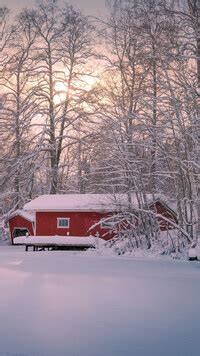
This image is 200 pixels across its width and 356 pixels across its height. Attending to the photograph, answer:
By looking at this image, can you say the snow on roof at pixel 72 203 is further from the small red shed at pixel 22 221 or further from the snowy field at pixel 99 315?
the snowy field at pixel 99 315

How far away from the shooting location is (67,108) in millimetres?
33500

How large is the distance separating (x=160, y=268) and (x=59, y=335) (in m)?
7.89

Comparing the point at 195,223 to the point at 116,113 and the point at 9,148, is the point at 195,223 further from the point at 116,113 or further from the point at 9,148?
the point at 9,148

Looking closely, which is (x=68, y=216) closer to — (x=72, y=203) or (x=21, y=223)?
(x=72, y=203)

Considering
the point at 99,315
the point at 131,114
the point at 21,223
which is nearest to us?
the point at 99,315

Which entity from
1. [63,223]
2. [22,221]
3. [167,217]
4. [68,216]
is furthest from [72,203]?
[22,221]

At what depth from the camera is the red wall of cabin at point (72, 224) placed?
28625 mm

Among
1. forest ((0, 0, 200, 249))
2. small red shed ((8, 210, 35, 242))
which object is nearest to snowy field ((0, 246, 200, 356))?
forest ((0, 0, 200, 249))

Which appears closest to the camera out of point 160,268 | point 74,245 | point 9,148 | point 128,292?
point 128,292

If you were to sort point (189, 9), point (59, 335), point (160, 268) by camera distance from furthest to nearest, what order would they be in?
point (189, 9) → point (160, 268) → point (59, 335)

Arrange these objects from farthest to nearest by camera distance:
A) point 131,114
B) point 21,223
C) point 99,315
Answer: point 21,223, point 131,114, point 99,315

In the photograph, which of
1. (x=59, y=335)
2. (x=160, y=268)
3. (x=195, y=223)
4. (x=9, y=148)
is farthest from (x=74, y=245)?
(x=59, y=335)

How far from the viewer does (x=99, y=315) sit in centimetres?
657

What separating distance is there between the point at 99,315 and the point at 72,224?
74.7 ft
